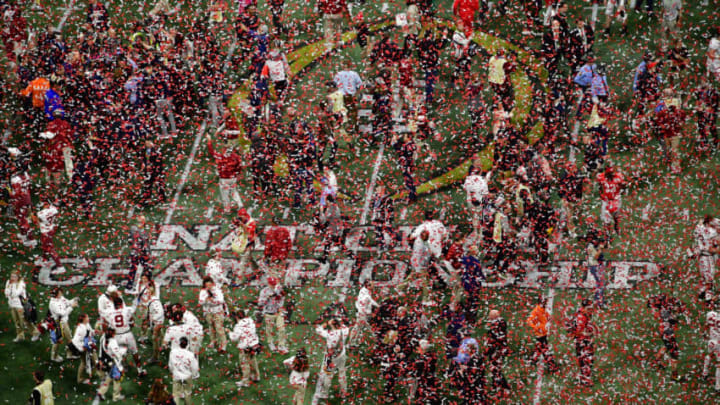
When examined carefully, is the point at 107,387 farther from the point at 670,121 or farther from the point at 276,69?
the point at 670,121

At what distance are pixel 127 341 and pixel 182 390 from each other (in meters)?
1.64

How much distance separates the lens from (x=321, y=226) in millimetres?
28953

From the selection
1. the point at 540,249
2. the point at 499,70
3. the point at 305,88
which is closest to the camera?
the point at 540,249

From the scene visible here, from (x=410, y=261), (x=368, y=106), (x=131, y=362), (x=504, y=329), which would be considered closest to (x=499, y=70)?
(x=368, y=106)

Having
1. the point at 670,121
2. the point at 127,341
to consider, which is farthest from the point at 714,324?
the point at 127,341

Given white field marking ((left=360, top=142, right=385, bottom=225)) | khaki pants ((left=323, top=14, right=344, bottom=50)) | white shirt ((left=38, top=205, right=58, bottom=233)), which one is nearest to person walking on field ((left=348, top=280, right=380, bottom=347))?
white field marking ((left=360, top=142, right=385, bottom=225))

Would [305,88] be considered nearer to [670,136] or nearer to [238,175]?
[238,175]

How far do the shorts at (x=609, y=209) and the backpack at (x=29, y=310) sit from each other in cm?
1263

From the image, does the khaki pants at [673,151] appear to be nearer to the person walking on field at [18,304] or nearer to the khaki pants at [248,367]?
the khaki pants at [248,367]

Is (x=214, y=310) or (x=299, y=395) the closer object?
(x=299, y=395)

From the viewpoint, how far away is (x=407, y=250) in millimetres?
29078

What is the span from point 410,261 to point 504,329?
4.19m

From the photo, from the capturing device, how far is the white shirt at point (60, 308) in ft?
85.8

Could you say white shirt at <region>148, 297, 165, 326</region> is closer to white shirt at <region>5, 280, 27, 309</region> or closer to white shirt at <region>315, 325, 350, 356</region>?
white shirt at <region>5, 280, 27, 309</region>
